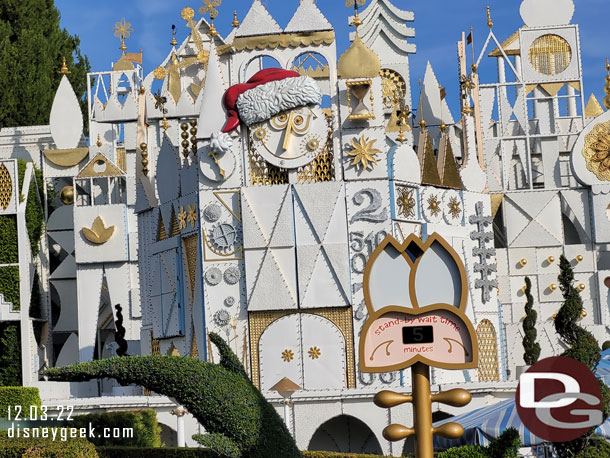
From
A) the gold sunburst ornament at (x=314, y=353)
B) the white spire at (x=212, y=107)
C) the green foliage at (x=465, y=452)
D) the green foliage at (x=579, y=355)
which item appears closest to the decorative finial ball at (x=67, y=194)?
the white spire at (x=212, y=107)

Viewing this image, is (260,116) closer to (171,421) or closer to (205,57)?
(171,421)

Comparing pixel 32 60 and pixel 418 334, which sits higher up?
pixel 32 60

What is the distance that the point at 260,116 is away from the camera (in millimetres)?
33281

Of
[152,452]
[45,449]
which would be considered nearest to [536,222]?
[152,452]

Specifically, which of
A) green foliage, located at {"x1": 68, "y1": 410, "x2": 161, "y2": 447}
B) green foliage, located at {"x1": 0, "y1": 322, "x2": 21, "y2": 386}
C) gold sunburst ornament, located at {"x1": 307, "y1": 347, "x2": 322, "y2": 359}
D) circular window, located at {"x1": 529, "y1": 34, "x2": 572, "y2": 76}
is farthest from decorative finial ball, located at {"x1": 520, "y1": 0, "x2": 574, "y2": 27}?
green foliage, located at {"x1": 68, "y1": 410, "x2": 161, "y2": 447}

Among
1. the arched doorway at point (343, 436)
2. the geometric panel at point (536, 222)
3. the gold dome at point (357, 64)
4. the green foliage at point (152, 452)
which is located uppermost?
the gold dome at point (357, 64)

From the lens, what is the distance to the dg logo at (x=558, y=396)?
589 inches

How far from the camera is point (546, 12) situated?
4475 centimetres

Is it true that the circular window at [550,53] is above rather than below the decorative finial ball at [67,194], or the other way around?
above

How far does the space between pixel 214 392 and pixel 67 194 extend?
28710 mm

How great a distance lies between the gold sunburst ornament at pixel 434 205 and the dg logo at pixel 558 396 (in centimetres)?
1843

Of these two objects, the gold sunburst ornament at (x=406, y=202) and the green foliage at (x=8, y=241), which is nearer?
the gold sunburst ornament at (x=406, y=202)

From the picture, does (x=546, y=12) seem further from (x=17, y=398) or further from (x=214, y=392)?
(x=214, y=392)

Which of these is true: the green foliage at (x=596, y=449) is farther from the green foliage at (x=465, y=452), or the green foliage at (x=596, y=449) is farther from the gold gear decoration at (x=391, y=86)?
the gold gear decoration at (x=391, y=86)
